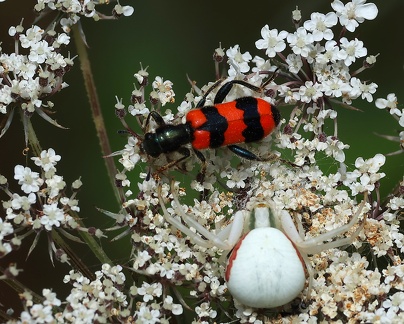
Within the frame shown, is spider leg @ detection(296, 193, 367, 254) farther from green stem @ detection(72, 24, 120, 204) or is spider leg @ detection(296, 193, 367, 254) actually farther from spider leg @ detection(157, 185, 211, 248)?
green stem @ detection(72, 24, 120, 204)

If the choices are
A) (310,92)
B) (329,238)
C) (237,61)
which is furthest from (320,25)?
(329,238)

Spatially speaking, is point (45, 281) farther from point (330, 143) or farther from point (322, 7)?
point (322, 7)

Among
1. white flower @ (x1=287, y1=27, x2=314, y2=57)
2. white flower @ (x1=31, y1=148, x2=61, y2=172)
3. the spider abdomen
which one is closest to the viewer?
the spider abdomen

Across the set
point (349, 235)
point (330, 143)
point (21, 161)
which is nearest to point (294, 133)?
point (330, 143)

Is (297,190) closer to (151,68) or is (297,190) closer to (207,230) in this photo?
(207,230)

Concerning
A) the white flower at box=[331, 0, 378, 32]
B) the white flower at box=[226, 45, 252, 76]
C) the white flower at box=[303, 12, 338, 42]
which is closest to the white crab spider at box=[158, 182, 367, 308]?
the white flower at box=[226, 45, 252, 76]
